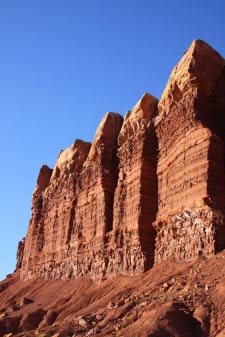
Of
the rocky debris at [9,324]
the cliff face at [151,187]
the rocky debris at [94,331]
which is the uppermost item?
the cliff face at [151,187]

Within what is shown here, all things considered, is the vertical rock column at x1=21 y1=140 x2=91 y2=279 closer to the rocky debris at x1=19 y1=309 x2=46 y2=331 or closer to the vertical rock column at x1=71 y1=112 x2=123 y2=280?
the vertical rock column at x1=71 y1=112 x2=123 y2=280

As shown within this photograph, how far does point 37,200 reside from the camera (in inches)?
2677

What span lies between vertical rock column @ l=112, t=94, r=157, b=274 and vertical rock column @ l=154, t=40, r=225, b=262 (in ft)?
4.92

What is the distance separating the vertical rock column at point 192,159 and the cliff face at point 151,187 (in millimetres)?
74

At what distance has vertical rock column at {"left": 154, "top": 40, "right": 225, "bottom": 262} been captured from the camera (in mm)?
29797

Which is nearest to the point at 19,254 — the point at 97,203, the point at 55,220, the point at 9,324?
the point at 55,220

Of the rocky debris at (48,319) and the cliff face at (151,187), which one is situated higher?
the cliff face at (151,187)

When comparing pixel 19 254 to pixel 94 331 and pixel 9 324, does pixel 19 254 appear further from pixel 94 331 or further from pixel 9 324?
pixel 94 331

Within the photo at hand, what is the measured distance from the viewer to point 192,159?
107 feet

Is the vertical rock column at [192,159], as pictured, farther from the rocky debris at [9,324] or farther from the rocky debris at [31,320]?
the rocky debris at [9,324]

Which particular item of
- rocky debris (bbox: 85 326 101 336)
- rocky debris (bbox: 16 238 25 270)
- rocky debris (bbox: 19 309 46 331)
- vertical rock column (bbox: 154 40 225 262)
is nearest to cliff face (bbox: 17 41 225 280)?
vertical rock column (bbox: 154 40 225 262)

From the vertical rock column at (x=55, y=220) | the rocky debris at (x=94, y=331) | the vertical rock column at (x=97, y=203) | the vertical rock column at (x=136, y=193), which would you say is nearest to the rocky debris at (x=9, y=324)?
the vertical rock column at (x=97, y=203)

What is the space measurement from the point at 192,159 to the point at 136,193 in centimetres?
877

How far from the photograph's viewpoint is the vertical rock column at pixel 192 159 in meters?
29.8
